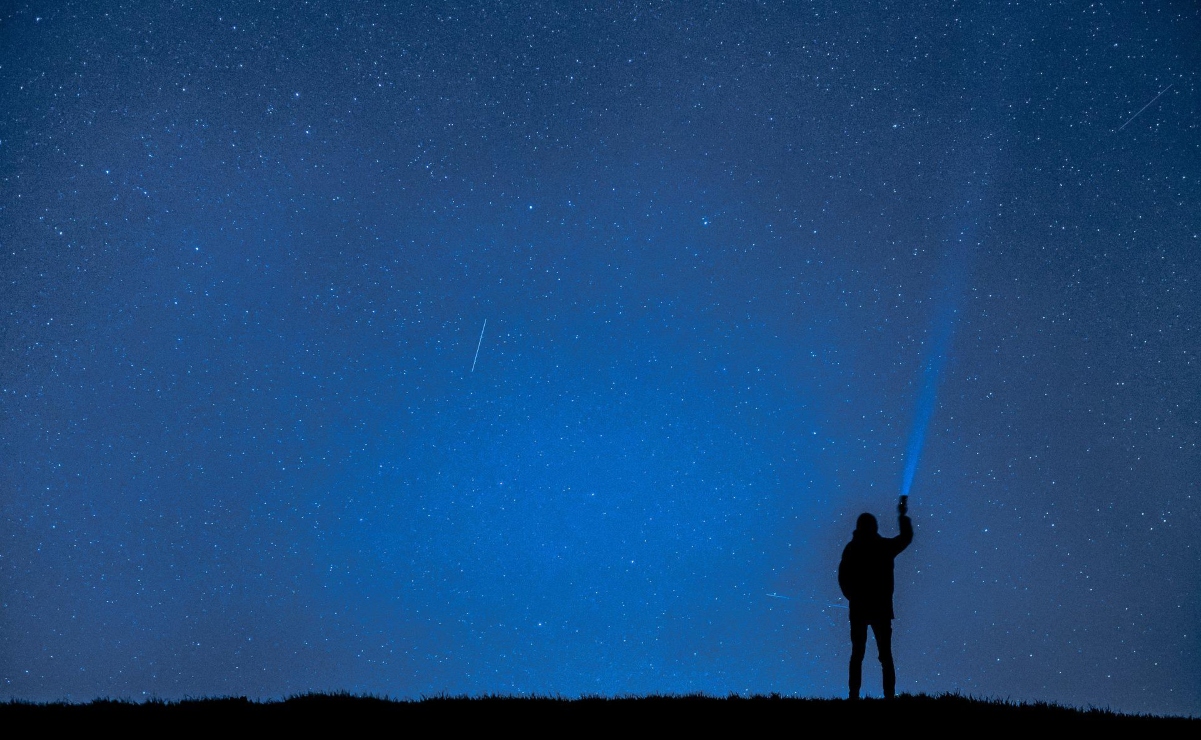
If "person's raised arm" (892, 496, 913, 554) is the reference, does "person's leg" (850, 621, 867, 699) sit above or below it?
below

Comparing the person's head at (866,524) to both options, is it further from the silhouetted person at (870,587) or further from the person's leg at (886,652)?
the person's leg at (886,652)

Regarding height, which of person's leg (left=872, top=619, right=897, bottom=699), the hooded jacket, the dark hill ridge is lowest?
the dark hill ridge

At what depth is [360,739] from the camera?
475cm

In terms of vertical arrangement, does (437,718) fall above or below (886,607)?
below

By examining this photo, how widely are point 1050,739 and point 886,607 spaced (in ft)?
5.72

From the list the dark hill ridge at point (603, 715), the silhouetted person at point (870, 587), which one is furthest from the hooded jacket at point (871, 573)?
the dark hill ridge at point (603, 715)

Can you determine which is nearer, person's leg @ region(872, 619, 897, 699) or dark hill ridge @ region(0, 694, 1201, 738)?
dark hill ridge @ region(0, 694, 1201, 738)

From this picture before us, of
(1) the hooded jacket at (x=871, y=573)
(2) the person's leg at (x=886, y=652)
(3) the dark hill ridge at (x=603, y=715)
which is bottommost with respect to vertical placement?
(3) the dark hill ridge at (x=603, y=715)

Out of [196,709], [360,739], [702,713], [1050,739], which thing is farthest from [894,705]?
[196,709]

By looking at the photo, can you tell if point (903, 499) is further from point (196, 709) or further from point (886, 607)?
point (196, 709)

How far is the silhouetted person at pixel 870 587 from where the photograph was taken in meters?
6.33

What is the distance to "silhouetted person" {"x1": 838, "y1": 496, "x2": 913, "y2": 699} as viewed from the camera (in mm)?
6328

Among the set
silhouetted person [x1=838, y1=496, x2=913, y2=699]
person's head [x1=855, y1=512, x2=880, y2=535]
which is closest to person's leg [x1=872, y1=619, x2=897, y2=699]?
silhouetted person [x1=838, y1=496, x2=913, y2=699]

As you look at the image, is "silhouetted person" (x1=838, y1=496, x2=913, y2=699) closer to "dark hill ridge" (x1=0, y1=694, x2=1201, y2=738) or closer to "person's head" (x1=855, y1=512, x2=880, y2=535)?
"person's head" (x1=855, y1=512, x2=880, y2=535)
